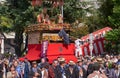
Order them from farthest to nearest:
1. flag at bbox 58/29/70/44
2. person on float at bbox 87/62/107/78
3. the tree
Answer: the tree < flag at bbox 58/29/70/44 < person on float at bbox 87/62/107/78

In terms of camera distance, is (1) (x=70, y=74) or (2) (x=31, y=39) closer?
(1) (x=70, y=74)

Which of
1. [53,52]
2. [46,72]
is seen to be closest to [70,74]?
[46,72]

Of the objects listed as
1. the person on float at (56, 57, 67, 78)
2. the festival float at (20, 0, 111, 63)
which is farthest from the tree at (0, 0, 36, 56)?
the person on float at (56, 57, 67, 78)

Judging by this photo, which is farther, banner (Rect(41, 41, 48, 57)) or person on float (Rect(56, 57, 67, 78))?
banner (Rect(41, 41, 48, 57))

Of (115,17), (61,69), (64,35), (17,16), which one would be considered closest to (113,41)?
(115,17)

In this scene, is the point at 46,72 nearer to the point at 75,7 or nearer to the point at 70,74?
the point at 70,74

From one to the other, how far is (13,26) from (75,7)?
640 cm

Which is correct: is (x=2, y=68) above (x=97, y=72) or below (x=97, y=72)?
below

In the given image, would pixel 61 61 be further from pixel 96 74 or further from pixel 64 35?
pixel 64 35

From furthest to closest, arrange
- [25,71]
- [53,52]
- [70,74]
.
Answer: [53,52] < [25,71] < [70,74]

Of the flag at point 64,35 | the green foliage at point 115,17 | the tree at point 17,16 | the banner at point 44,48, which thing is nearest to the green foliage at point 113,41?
the green foliage at point 115,17

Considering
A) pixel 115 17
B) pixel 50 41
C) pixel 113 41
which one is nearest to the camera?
pixel 50 41

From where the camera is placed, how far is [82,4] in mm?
52031

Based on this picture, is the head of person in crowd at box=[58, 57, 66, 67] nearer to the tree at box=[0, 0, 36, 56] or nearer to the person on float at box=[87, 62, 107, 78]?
the person on float at box=[87, 62, 107, 78]
